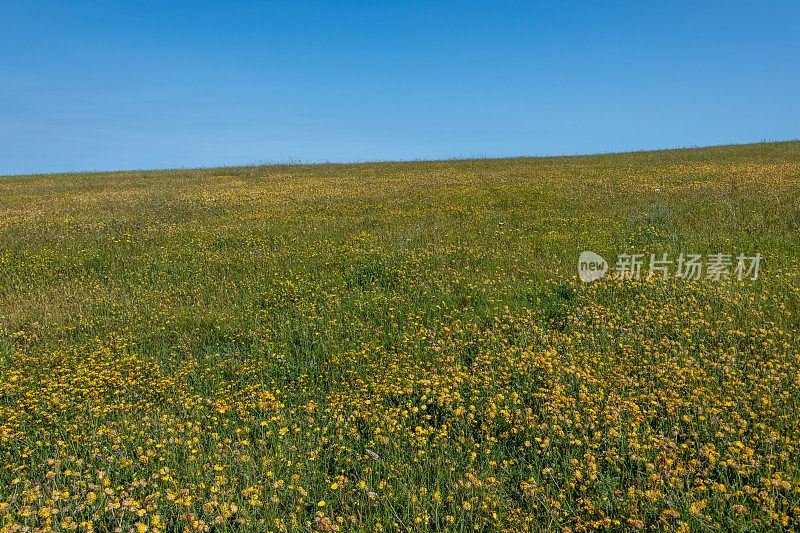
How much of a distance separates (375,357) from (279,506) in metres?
2.15

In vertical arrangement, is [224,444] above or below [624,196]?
below

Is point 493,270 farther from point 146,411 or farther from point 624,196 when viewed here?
point 624,196

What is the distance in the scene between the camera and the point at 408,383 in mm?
4379

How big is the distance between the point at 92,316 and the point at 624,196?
1323cm

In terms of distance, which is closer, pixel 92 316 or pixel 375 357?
pixel 375 357

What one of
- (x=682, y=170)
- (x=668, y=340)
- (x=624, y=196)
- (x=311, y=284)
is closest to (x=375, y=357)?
(x=311, y=284)

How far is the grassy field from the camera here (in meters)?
2.93

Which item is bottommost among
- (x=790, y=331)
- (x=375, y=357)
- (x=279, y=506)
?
(x=279, y=506)

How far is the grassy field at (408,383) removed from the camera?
9.60ft

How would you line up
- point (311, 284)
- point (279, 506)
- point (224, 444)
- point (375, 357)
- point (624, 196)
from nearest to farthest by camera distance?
1. point (279, 506)
2. point (224, 444)
3. point (375, 357)
4. point (311, 284)
5. point (624, 196)

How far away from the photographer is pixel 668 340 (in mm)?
4770

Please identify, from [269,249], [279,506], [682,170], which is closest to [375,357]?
[279,506]

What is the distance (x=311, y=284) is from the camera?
737 cm

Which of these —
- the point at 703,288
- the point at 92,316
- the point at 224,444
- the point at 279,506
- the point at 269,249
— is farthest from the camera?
the point at 269,249
